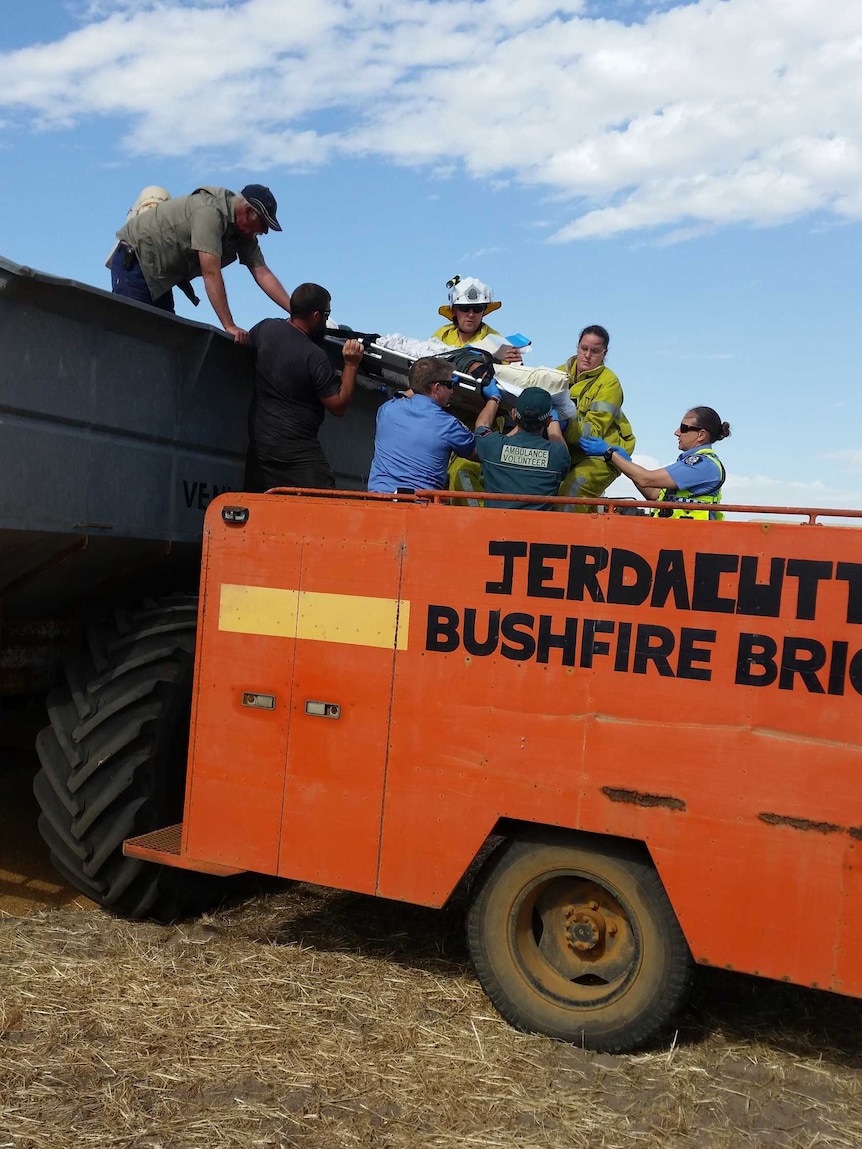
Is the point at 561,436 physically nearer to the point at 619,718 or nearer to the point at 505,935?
the point at 619,718

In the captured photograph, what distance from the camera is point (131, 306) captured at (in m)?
5.20

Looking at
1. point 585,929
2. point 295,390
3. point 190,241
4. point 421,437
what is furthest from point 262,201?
point 585,929

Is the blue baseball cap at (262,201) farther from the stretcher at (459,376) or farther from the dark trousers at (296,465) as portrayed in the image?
the dark trousers at (296,465)

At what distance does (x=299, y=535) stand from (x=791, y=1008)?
2.95m

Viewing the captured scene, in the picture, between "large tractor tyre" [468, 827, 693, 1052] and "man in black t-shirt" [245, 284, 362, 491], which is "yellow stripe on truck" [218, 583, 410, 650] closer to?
"large tractor tyre" [468, 827, 693, 1052]

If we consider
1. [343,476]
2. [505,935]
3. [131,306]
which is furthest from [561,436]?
[505,935]

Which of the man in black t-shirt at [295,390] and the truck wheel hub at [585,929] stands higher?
the man in black t-shirt at [295,390]

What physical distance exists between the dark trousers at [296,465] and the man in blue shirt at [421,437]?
1.68ft

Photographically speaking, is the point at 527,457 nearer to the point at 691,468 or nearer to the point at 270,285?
the point at 691,468

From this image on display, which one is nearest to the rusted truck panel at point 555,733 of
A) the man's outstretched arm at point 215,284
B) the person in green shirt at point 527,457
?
the person in green shirt at point 527,457

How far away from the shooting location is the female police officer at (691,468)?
5488mm

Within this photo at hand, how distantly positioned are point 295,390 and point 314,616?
1.82 m

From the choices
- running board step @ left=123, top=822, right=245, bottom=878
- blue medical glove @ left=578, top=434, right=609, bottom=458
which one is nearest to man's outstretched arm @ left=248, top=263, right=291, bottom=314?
blue medical glove @ left=578, top=434, right=609, bottom=458

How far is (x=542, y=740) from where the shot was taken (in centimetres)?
419
